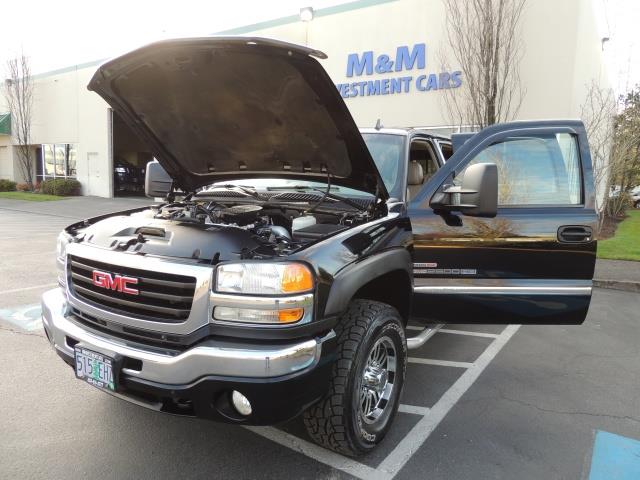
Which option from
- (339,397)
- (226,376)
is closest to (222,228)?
(226,376)

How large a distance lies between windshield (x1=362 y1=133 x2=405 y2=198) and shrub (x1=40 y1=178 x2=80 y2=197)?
2346cm

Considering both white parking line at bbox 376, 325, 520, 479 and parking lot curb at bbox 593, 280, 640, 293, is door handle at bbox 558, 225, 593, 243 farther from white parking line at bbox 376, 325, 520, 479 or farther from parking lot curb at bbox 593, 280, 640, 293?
parking lot curb at bbox 593, 280, 640, 293

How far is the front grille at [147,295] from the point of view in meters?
2.29

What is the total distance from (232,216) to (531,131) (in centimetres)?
235

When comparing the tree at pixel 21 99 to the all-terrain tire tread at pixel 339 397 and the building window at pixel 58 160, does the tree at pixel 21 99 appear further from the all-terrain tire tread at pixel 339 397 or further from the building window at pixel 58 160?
the all-terrain tire tread at pixel 339 397

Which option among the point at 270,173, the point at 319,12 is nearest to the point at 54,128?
the point at 319,12

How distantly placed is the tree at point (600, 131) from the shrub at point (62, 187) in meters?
22.1

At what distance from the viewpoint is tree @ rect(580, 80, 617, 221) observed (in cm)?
1309

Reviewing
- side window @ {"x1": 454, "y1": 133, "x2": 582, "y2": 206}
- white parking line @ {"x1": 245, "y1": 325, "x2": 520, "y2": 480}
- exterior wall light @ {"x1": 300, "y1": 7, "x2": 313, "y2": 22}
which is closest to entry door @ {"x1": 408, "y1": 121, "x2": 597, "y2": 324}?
side window @ {"x1": 454, "y1": 133, "x2": 582, "y2": 206}

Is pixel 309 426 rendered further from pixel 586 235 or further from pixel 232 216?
pixel 586 235

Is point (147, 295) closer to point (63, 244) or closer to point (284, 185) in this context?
point (63, 244)

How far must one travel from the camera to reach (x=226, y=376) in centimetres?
213

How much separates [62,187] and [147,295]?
24403 mm

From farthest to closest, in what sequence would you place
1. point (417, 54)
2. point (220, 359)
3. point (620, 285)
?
1. point (417, 54)
2. point (620, 285)
3. point (220, 359)
